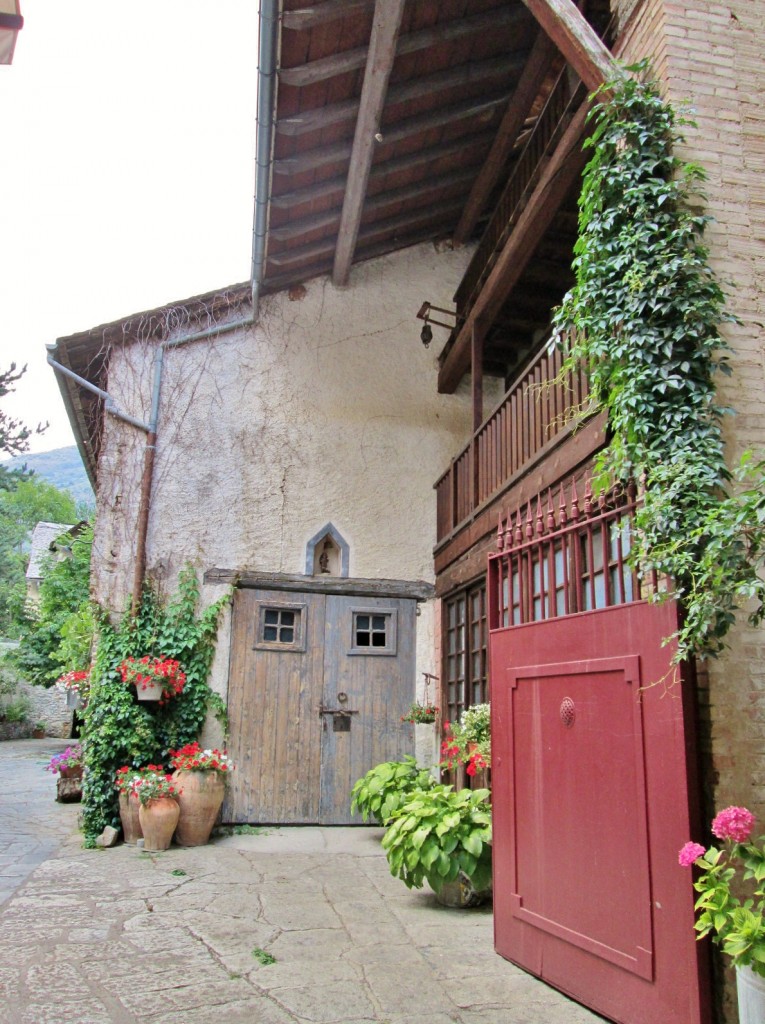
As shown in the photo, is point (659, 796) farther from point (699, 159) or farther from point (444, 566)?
point (444, 566)

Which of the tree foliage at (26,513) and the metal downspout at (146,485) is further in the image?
the tree foliage at (26,513)

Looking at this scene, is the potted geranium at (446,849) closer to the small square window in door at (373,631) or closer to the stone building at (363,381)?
the stone building at (363,381)

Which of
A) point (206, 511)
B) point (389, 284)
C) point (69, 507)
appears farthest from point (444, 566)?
point (69, 507)

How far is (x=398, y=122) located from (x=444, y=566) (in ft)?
13.9

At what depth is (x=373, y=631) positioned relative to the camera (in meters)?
A: 7.97

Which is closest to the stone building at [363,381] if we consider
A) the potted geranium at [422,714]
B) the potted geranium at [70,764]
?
the potted geranium at [422,714]

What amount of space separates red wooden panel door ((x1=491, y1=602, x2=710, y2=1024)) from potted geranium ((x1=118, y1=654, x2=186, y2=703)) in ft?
12.2

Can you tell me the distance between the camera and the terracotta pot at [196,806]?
6.46 metres

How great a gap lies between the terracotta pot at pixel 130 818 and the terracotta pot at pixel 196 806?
1.10ft

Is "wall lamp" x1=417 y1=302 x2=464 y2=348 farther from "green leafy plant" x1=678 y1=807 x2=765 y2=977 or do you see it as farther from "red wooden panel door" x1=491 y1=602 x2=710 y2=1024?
"green leafy plant" x1=678 y1=807 x2=765 y2=977

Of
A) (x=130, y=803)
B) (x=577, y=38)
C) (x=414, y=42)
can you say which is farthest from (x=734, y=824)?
(x=414, y=42)

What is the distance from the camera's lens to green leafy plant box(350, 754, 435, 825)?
582 cm

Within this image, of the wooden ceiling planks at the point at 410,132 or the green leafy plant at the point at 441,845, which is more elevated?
the wooden ceiling planks at the point at 410,132

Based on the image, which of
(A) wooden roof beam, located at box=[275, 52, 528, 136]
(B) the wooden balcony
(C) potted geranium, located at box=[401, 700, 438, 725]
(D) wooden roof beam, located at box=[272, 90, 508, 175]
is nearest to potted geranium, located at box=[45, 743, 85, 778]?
(C) potted geranium, located at box=[401, 700, 438, 725]
